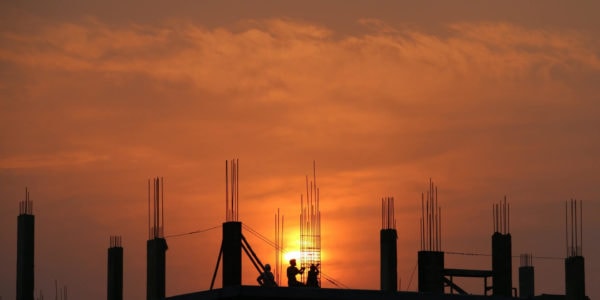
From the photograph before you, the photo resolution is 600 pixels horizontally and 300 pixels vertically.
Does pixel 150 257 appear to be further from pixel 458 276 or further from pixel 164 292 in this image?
pixel 458 276

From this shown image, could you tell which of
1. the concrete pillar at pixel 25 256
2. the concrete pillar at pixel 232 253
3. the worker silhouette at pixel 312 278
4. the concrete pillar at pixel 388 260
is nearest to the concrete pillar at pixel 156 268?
the concrete pillar at pixel 25 256

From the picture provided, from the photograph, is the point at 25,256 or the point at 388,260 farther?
the point at 25,256

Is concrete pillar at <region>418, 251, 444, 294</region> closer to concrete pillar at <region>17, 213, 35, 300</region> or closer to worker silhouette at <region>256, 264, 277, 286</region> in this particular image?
worker silhouette at <region>256, 264, 277, 286</region>

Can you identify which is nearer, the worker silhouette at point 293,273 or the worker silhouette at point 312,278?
the worker silhouette at point 293,273

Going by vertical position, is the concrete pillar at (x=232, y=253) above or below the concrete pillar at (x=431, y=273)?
above

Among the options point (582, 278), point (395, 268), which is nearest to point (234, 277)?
point (395, 268)

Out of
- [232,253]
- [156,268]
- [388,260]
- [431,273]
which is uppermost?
[232,253]

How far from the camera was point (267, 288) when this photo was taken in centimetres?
3919

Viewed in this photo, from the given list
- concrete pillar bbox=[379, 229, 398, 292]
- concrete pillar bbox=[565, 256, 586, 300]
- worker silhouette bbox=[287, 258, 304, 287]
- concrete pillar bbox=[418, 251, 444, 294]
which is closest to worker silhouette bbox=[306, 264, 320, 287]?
worker silhouette bbox=[287, 258, 304, 287]

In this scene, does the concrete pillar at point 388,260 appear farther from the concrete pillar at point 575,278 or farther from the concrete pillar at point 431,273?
the concrete pillar at point 575,278

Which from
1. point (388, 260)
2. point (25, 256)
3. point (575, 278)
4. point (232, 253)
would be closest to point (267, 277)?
point (232, 253)

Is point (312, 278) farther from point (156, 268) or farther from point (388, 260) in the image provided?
point (156, 268)

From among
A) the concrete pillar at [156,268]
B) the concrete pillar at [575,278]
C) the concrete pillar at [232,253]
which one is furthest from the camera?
the concrete pillar at [156,268]

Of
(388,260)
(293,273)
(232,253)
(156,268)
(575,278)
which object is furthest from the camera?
(156,268)
